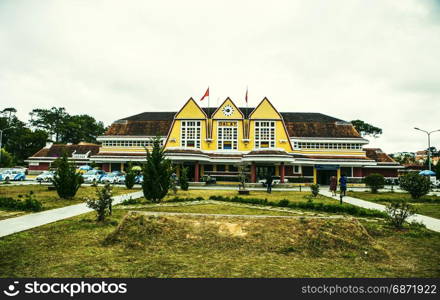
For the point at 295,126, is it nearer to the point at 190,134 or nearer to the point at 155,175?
the point at 190,134

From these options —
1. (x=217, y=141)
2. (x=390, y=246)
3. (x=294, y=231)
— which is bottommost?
(x=390, y=246)

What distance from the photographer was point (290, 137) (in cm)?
4306

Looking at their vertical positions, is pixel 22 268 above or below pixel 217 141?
below

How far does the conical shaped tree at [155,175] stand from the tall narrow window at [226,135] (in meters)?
25.2

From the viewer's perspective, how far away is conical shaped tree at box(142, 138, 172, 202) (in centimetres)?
1672

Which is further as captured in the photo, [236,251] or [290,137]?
[290,137]

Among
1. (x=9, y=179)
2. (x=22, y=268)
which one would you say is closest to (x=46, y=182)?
(x=9, y=179)

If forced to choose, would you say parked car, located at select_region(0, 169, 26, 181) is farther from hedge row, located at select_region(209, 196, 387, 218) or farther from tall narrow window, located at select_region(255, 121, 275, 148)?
hedge row, located at select_region(209, 196, 387, 218)

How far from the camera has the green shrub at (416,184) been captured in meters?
20.4

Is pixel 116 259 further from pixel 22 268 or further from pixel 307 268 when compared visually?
pixel 307 268

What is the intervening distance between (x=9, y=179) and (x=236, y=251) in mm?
43372

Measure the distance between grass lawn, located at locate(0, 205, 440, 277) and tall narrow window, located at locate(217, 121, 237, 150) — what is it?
109 feet

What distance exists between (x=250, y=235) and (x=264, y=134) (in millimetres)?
35603

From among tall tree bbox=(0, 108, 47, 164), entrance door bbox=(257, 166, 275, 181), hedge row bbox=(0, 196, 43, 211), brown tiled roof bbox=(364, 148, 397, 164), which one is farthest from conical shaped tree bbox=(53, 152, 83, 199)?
tall tree bbox=(0, 108, 47, 164)
